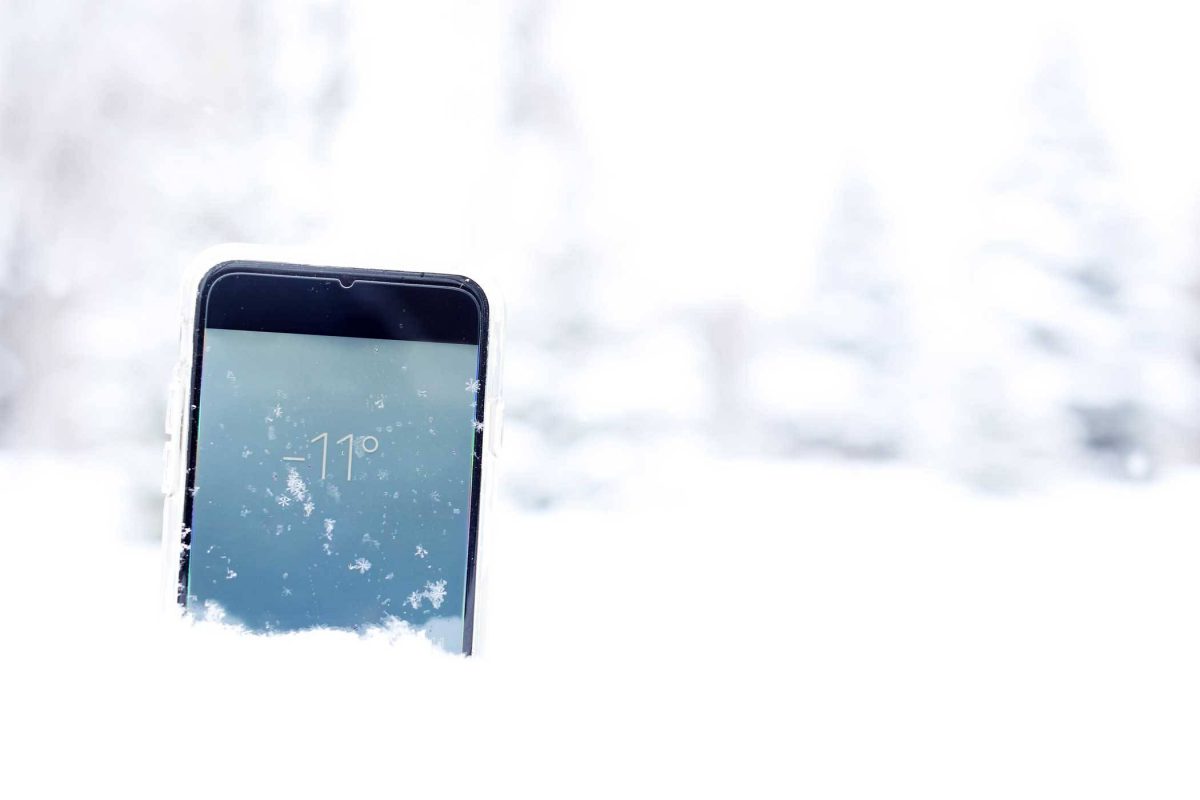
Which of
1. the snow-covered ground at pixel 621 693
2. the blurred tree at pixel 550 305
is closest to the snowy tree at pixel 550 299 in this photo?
the blurred tree at pixel 550 305

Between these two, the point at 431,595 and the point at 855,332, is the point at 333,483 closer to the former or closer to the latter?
the point at 431,595

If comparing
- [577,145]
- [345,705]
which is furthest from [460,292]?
[577,145]

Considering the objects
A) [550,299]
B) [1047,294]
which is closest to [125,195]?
[550,299]

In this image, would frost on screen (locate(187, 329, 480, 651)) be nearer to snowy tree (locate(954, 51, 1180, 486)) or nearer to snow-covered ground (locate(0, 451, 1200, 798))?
snow-covered ground (locate(0, 451, 1200, 798))

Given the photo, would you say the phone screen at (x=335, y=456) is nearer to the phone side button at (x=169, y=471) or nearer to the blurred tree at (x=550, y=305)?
the phone side button at (x=169, y=471)

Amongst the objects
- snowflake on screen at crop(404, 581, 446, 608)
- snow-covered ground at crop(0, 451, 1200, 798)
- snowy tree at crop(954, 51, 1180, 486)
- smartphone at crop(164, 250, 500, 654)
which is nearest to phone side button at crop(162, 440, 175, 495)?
smartphone at crop(164, 250, 500, 654)

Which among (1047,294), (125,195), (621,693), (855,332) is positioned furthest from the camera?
(855,332)

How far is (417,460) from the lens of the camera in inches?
31.9

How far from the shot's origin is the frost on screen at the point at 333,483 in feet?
2.55

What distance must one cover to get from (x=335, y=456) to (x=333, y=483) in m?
0.03

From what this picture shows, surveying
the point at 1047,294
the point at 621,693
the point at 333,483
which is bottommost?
the point at 621,693

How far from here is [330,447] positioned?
2.64 ft

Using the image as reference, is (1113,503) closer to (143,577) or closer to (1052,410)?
(1052,410)

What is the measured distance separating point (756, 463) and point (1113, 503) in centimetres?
528
